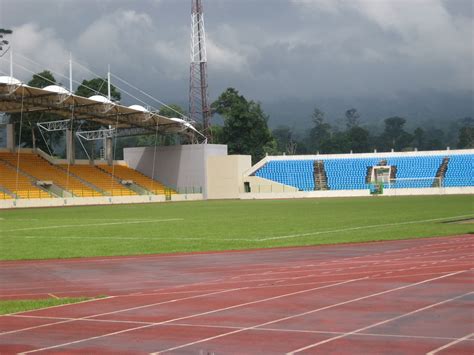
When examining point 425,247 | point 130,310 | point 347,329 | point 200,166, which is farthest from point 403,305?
point 200,166

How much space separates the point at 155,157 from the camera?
84562 millimetres

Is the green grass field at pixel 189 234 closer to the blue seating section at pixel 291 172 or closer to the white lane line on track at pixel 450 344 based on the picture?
the white lane line on track at pixel 450 344

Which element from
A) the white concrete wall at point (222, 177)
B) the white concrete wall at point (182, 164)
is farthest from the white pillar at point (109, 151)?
the white concrete wall at point (222, 177)

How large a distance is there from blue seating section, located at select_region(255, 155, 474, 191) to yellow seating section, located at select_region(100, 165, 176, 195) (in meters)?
12.7

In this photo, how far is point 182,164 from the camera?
270 ft

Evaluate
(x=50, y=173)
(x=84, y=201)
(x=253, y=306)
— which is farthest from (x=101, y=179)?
(x=253, y=306)

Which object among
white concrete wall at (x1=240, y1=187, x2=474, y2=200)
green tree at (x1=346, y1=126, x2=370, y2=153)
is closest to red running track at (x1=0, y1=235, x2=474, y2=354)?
white concrete wall at (x1=240, y1=187, x2=474, y2=200)

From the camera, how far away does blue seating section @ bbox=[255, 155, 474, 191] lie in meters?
84.1

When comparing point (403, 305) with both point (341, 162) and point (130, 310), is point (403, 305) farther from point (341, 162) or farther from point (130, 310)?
point (341, 162)

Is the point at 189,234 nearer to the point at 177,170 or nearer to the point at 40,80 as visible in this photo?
the point at 177,170

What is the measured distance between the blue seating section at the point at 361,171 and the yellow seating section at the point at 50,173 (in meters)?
23.9

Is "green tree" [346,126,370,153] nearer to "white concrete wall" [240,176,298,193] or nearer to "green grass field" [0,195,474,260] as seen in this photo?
"white concrete wall" [240,176,298,193]

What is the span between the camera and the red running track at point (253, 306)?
28.9 feet

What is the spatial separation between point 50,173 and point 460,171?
4519 centimetres
